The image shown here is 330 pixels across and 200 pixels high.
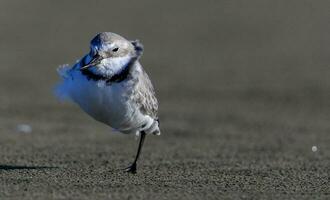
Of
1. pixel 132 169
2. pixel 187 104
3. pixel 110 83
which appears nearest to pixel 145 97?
pixel 110 83

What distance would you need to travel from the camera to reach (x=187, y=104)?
12711mm

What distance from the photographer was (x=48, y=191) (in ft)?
21.6

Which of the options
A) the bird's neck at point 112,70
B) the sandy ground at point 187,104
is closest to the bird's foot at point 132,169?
the sandy ground at point 187,104

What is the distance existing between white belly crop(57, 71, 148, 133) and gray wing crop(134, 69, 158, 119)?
0.22 feet

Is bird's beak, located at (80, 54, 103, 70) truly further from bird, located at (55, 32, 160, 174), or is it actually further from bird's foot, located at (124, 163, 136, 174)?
bird's foot, located at (124, 163, 136, 174)

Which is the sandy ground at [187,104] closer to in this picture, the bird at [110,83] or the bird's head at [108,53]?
the bird at [110,83]

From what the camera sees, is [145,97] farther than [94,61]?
Yes

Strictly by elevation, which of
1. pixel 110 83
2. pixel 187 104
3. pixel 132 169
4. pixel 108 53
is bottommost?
pixel 132 169

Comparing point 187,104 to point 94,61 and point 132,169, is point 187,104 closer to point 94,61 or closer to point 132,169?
point 132,169

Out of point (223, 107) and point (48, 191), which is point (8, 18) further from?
point (48, 191)

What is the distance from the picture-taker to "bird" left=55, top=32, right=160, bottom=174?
710 centimetres

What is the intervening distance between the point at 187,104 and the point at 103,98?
5.63m

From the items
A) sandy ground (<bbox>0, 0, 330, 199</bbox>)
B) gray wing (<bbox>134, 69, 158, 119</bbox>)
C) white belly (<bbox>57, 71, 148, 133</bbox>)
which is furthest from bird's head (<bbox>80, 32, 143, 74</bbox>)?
sandy ground (<bbox>0, 0, 330, 199</bbox>)

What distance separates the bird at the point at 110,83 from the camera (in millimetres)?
7098
